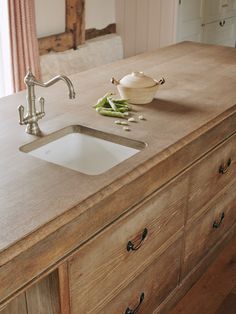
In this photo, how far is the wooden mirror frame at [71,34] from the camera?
3297 millimetres

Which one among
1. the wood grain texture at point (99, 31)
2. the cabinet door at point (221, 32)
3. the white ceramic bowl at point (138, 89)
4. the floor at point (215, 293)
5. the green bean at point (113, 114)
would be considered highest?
the white ceramic bowl at point (138, 89)

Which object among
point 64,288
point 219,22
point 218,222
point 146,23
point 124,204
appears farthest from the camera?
point 219,22

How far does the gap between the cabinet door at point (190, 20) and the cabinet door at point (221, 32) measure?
159 mm

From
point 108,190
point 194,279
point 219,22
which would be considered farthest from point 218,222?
point 219,22

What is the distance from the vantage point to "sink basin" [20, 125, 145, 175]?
60.2 inches

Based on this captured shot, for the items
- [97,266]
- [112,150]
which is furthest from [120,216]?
[112,150]

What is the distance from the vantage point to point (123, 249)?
4.47ft

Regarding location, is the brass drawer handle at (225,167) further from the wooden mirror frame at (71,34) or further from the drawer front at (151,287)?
the wooden mirror frame at (71,34)

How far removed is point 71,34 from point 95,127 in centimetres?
207

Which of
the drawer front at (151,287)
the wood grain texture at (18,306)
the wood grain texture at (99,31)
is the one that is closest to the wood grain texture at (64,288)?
the wood grain texture at (18,306)

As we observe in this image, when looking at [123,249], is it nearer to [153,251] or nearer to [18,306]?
[153,251]

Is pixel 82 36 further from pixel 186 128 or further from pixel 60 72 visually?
pixel 186 128

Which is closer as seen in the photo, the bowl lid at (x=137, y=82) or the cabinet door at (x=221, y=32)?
the bowl lid at (x=137, y=82)

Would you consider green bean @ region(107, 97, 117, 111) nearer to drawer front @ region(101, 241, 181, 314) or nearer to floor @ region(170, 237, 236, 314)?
drawer front @ region(101, 241, 181, 314)
